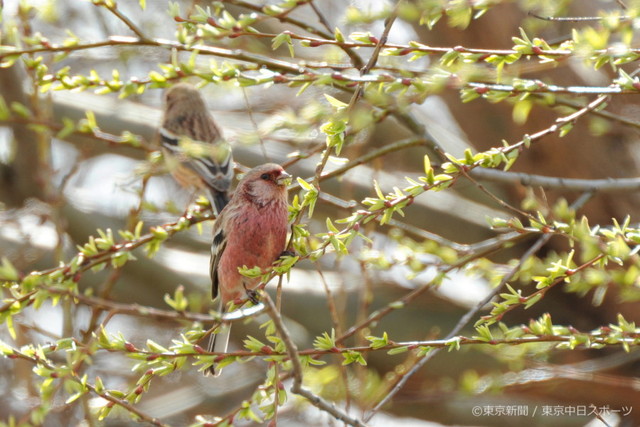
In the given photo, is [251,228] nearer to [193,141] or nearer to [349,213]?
[193,141]

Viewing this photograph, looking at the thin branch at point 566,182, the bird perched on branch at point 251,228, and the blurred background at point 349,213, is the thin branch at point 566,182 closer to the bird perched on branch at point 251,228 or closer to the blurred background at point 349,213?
the bird perched on branch at point 251,228

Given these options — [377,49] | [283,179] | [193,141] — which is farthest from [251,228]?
[377,49]

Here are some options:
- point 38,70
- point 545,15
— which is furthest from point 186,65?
point 545,15

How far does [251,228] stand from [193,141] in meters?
1.21

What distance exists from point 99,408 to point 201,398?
5.09m

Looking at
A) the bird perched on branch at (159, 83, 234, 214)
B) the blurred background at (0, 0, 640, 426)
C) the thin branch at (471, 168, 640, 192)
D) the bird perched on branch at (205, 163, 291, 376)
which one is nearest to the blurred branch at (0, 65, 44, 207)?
the blurred background at (0, 0, 640, 426)

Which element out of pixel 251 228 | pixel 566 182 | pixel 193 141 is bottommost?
pixel 251 228

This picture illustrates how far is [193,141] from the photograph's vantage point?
5477 millimetres

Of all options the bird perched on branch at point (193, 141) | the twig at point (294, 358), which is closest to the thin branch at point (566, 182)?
the bird perched on branch at point (193, 141)

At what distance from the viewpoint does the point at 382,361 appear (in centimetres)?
768

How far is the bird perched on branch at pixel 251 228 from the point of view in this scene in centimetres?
441

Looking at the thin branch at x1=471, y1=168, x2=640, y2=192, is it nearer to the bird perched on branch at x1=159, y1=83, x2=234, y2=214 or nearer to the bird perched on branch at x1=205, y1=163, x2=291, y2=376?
the bird perched on branch at x1=205, y1=163, x2=291, y2=376

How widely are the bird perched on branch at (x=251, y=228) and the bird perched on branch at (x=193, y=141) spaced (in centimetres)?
32

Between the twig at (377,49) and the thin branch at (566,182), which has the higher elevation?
the twig at (377,49)
